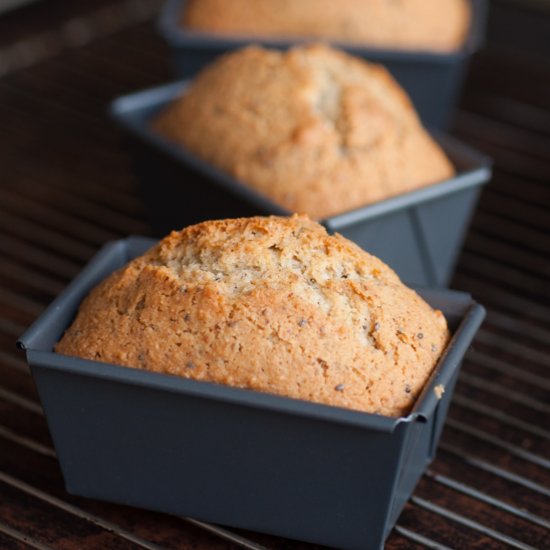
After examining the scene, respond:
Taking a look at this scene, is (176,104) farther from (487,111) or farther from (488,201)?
(487,111)

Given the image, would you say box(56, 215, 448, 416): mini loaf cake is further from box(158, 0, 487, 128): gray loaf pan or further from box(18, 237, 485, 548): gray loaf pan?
box(158, 0, 487, 128): gray loaf pan

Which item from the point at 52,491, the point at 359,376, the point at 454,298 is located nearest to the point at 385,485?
the point at 359,376

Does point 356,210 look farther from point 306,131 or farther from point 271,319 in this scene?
point 271,319

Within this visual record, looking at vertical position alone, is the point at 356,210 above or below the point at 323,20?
below

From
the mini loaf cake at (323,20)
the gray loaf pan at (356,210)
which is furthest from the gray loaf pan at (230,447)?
the mini loaf cake at (323,20)

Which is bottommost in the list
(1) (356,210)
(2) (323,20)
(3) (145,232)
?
(3) (145,232)

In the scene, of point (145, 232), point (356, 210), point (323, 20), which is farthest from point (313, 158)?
point (323, 20)

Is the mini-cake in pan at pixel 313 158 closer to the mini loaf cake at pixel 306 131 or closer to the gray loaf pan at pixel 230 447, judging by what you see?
the mini loaf cake at pixel 306 131
